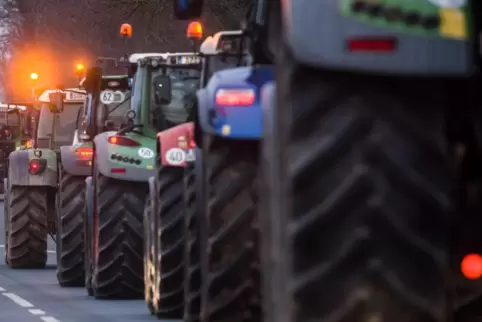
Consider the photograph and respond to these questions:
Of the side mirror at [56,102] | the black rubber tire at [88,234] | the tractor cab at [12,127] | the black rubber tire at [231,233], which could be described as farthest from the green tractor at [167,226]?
the tractor cab at [12,127]

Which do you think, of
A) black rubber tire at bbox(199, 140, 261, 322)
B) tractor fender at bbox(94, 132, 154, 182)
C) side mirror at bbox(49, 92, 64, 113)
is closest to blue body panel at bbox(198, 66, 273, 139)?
black rubber tire at bbox(199, 140, 261, 322)

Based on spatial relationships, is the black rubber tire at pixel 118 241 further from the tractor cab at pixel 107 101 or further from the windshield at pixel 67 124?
the windshield at pixel 67 124

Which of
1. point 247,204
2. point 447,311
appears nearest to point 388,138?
point 447,311

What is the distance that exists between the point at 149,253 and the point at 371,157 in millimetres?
10619

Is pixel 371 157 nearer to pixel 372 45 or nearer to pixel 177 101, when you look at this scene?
pixel 372 45

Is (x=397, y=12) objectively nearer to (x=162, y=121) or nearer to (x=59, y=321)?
(x=59, y=321)

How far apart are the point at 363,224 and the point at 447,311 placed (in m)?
0.35

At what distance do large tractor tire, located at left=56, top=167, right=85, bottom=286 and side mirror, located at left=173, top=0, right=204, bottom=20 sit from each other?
11.5 meters

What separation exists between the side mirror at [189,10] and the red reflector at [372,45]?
305 centimetres

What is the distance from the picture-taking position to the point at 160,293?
14.8 meters

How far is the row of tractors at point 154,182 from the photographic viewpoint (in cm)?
1028

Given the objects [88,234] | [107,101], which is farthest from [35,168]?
[88,234]

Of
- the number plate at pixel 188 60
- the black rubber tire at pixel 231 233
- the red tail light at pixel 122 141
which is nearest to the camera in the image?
the black rubber tire at pixel 231 233

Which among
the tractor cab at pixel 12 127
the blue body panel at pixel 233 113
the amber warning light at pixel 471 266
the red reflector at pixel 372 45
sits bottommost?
the tractor cab at pixel 12 127
